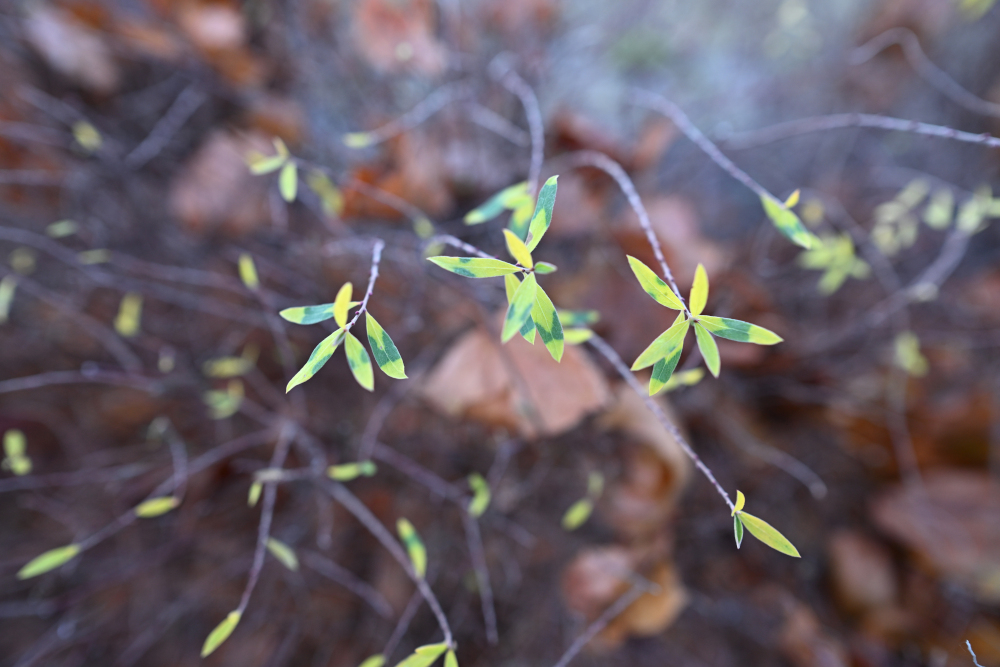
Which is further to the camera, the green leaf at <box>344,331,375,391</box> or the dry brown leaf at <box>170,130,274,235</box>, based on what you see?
the dry brown leaf at <box>170,130,274,235</box>

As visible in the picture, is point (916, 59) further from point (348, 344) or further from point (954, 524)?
point (348, 344)

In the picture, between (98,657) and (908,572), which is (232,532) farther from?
(908,572)

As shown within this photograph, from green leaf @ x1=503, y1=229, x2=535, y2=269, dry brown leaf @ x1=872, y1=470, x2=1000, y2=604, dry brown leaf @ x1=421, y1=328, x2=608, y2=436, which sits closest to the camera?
green leaf @ x1=503, y1=229, x2=535, y2=269

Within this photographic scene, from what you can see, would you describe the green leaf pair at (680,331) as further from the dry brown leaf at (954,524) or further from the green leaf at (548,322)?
the dry brown leaf at (954,524)

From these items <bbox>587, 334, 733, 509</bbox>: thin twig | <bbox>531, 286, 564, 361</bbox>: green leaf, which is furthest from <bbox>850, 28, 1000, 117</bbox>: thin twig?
<bbox>531, 286, 564, 361</bbox>: green leaf

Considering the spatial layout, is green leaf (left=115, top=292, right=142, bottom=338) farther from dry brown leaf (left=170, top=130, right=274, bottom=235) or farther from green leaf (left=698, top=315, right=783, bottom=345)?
green leaf (left=698, top=315, right=783, bottom=345)

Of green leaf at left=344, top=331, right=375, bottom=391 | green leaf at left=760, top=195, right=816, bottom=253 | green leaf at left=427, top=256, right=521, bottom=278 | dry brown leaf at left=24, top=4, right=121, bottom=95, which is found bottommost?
dry brown leaf at left=24, top=4, right=121, bottom=95
